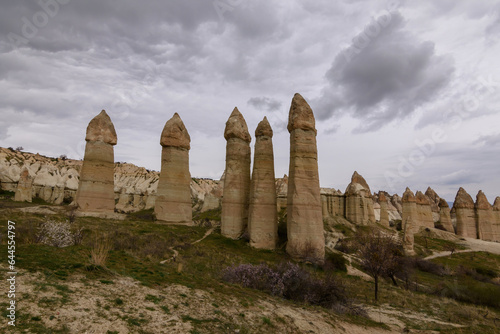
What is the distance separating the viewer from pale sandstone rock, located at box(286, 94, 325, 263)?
23.6 m

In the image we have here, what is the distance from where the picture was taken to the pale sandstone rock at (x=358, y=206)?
46.1m

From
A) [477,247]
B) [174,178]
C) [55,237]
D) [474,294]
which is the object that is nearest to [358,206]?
[477,247]

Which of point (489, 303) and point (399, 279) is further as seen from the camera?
point (399, 279)

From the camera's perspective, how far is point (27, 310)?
5.50m

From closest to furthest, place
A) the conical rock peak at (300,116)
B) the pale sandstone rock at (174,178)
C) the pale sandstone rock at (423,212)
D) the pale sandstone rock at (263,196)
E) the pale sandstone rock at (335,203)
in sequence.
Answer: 1. the conical rock peak at (300,116)
2. the pale sandstone rock at (263,196)
3. the pale sandstone rock at (174,178)
4. the pale sandstone rock at (335,203)
5. the pale sandstone rock at (423,212)

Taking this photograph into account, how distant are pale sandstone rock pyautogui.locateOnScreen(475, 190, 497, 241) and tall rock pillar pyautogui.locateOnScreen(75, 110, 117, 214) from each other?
58182 millimetres

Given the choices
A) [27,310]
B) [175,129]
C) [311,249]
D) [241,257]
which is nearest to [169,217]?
[175,129]

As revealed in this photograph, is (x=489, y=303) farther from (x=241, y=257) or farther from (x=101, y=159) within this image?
(x=101, y=159)

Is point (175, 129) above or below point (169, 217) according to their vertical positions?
above

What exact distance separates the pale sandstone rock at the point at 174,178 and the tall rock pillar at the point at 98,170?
203 inches

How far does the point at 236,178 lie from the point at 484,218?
158ft

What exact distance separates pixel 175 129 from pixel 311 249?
18615 millimetres

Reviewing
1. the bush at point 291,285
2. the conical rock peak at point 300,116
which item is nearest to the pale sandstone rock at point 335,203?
the conical rock peak at point 300,116

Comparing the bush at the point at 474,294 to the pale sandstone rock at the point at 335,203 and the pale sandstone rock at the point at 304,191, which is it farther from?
the pale sandstone rock at the point at 335,203
